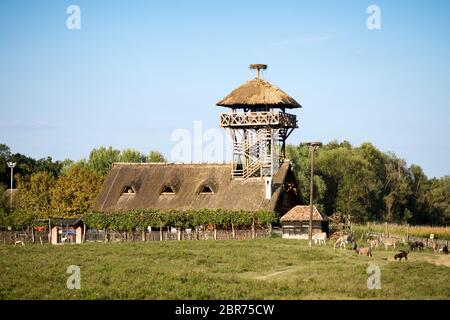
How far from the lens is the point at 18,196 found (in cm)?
9425

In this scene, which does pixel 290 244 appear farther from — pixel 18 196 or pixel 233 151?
pixel 18 196

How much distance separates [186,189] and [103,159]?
44.6m

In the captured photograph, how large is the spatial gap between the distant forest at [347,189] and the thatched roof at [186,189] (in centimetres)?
1128

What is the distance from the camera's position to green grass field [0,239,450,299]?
31.9 meters

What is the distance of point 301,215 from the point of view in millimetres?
64938

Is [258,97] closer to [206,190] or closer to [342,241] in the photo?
[206,190]

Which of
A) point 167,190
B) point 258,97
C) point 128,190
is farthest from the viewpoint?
point 128,190

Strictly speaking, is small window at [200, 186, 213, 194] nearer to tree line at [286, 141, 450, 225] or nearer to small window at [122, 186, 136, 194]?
small window at [122, 186, 136, 194]

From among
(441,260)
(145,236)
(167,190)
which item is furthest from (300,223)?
(441,260)

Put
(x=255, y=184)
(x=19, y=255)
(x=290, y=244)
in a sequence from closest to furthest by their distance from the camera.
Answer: (x=19, y=255), (x=290, y=244), (x=255, y=184)

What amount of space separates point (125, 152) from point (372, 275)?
3346 inches

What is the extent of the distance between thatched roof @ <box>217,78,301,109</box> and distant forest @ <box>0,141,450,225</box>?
57.4ft

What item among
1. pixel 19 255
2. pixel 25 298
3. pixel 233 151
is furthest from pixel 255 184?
pixel 25 298

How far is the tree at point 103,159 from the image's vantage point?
114m
